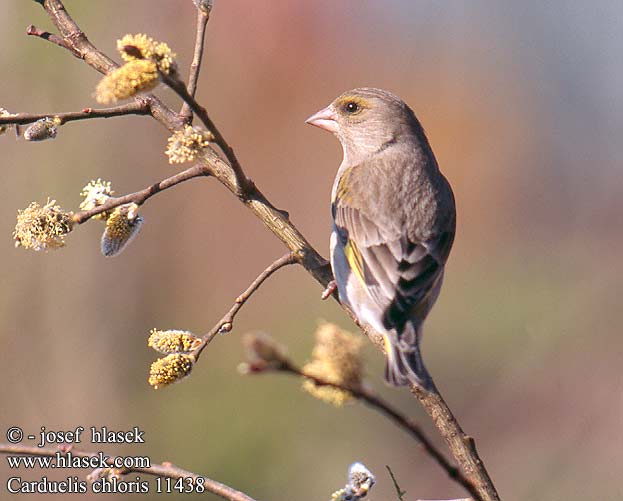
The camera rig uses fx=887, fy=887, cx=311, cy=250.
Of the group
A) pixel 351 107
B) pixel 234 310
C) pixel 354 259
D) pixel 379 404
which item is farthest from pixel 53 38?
pixel 351 107

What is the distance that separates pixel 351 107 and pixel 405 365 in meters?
2.16

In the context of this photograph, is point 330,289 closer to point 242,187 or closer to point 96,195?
point 242,187

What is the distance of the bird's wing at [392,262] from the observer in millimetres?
3408

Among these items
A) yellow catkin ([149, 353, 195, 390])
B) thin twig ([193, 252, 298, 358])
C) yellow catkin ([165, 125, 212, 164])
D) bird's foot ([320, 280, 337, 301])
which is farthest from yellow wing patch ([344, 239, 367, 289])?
yellow catkin ([165, 125, 212, 164])

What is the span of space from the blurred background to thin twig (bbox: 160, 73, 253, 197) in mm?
6249

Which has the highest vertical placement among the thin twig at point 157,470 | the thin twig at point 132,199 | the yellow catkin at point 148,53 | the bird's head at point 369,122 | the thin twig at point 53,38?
the bird's head at point 369,122

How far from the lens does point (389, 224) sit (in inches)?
152

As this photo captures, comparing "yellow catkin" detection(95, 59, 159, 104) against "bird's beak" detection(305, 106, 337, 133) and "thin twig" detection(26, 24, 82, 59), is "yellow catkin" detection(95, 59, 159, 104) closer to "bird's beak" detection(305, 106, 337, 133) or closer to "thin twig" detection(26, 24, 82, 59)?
"thin twig" detection(26, 24, 82, 59)

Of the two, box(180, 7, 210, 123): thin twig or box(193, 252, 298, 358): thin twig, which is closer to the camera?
box(193, 252, 298, 358): thin twig

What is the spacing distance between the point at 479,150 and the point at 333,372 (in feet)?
55.2

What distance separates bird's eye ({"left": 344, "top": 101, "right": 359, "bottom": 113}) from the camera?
15.5 feet

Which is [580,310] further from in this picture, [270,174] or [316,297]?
[270,174]

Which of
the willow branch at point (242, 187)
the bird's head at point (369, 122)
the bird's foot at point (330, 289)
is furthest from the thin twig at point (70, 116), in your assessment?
the bird's head at point (369, 122)

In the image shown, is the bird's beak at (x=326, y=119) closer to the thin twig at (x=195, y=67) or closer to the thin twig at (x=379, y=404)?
the thin twig at (x=195, y=67)
